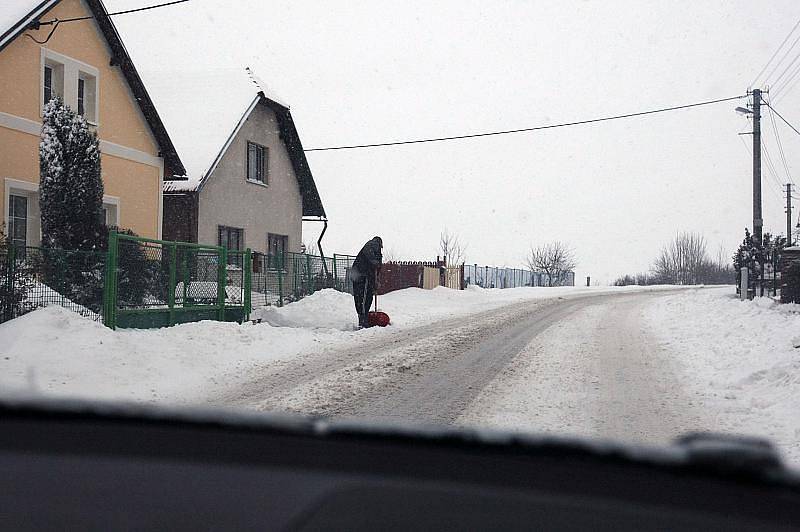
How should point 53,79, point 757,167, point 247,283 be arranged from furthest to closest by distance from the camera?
point 757,167, point 53,79, point 247,283

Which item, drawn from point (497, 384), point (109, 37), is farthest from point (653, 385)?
point (109, 37)

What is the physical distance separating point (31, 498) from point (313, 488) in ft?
1.50

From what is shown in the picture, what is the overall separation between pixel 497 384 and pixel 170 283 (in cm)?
736

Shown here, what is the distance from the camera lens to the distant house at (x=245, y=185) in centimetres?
2120

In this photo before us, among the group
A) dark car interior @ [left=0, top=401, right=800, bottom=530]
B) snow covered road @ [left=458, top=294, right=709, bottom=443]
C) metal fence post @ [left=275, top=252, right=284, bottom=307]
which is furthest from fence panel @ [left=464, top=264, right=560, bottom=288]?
dark car interior @ [left=0, top=401, right=800, bottom=530]

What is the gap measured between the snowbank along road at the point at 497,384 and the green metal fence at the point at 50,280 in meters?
3.81

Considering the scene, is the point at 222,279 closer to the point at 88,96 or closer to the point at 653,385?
the point at 88,96

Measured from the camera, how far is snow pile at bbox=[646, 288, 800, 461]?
6227 millimetres

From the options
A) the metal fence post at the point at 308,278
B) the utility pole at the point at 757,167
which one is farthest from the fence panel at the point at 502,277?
the metal fence post at the point at 308,278

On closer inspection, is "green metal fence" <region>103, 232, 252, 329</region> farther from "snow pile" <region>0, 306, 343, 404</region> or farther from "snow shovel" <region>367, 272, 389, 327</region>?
"snow shovel" <region>367, 272, 389, 327</region>

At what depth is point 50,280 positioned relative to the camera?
36.1 feet

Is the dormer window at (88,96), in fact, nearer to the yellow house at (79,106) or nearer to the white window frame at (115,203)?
A: the yellow house at (79,106)

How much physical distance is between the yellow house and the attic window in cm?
415

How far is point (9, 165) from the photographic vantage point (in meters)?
14.6
